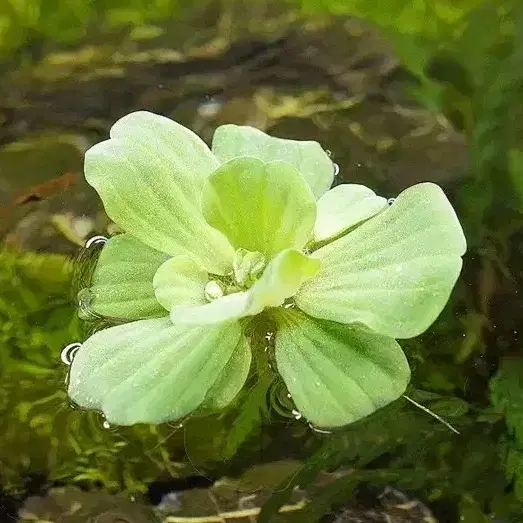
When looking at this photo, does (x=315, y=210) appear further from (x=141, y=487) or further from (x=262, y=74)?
(x=262, y=74)

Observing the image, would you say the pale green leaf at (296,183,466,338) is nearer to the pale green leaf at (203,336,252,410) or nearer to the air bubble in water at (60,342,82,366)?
the pale green leaf at (203,336,252,410)

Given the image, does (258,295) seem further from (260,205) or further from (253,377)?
(253,377)

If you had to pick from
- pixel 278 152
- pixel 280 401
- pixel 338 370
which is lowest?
pixel 280 401

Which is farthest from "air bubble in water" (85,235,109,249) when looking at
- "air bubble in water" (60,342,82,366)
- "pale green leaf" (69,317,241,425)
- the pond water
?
"pale green leaf" (69,317,241,425)

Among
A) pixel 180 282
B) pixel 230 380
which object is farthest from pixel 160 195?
pixel 230 380

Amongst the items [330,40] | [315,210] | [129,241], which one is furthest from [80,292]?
[330,40]

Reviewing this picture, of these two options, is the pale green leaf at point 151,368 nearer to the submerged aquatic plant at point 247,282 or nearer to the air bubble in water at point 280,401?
A: the submerged aquatic plant at point 247,282
